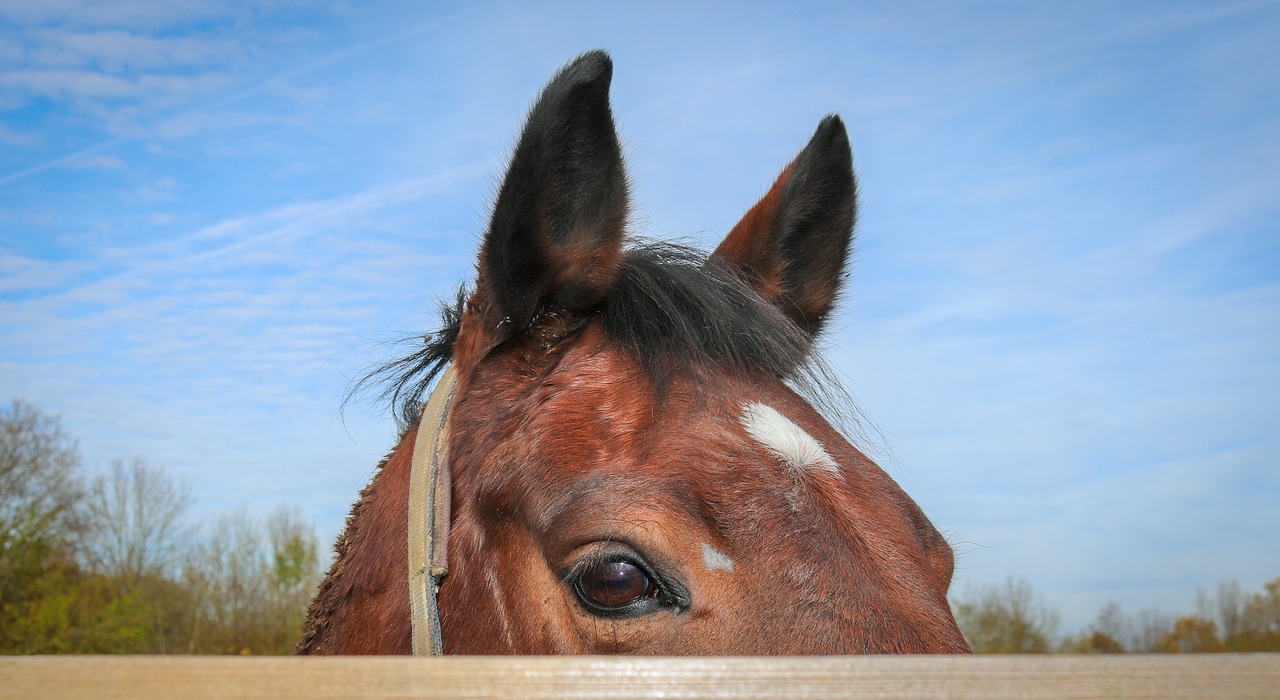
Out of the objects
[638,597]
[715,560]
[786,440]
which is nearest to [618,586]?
[638,597]

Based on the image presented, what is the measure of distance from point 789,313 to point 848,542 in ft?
4.54

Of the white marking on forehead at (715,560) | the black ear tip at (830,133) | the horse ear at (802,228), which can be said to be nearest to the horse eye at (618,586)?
the white marking on forehead at (715,560)

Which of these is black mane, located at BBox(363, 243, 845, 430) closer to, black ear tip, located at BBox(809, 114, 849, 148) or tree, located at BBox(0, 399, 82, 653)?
black ear tip, located at BBox(809, 114, 849, 148)

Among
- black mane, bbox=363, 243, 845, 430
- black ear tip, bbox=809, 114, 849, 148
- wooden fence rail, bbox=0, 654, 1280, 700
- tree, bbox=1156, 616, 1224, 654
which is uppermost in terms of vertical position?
black ear tip, bbox=809, 114, 849, 148

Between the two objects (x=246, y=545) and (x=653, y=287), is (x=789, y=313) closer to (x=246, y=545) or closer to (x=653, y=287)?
(x=653, y=287)

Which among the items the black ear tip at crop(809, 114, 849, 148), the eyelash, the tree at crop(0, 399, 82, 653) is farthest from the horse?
the tree at crop(0, 399, 82, 653)

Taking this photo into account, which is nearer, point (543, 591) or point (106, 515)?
point (543, 591)

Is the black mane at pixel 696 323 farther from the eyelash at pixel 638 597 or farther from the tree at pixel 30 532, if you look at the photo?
the tree at pixel 30 532

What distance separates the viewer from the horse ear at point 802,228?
273 cm

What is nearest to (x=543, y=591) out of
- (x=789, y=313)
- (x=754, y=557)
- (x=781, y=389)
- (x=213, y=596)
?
(x=754, y=557)

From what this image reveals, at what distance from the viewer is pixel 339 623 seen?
2.10 m

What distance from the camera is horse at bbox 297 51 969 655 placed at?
1.58m

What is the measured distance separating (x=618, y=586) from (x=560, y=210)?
0.97 meters

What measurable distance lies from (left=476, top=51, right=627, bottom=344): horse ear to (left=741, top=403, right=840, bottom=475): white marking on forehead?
59cm
